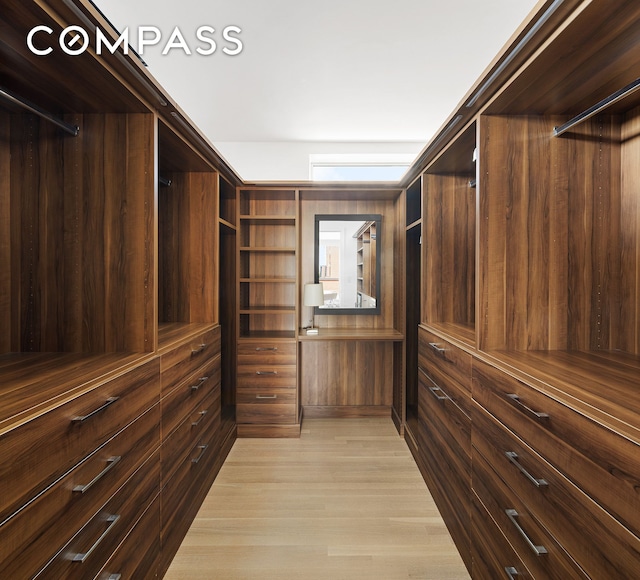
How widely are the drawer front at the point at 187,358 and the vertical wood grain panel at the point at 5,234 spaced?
0.65 metres

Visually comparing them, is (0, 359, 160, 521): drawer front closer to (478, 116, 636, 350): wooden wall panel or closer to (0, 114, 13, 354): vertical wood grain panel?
(0, 114, 13, 354): vertical wood grain panel

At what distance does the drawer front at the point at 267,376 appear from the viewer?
3.18 metres

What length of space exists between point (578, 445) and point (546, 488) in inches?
8.8

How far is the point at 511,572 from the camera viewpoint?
4.31 feet

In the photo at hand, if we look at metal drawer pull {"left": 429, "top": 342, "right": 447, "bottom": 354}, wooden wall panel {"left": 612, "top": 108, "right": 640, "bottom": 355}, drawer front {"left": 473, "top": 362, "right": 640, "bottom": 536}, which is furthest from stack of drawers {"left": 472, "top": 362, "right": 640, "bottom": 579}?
wooden wall panel {"left": 612, "top": 108, "right": 640, "bottom": 355}

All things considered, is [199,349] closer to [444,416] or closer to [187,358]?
[187,358]

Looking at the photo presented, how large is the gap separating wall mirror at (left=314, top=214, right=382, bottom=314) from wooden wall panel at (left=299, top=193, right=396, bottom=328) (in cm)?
5

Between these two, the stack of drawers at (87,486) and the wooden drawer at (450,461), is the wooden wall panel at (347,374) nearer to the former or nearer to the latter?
the wooden drawer at (450,461)

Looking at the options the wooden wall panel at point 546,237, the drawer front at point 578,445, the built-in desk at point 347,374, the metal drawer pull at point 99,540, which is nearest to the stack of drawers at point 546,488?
the drawer front at point 578,445

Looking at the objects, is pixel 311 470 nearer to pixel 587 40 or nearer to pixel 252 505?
pixel 252 505

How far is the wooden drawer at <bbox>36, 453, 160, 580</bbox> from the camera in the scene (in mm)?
1065

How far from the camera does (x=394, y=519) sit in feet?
6.94

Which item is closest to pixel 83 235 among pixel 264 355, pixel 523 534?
pixel 264 355

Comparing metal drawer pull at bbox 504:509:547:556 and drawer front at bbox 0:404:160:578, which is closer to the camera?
drawer front at bbox 0:404:160:578
